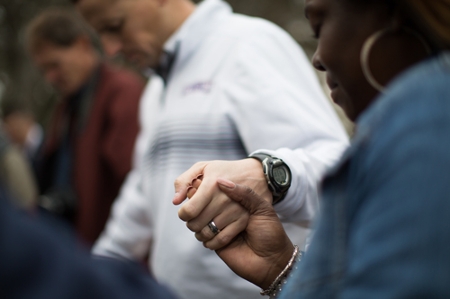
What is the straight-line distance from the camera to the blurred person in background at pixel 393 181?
2.69 ft

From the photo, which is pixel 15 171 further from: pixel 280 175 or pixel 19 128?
pixel 19 128

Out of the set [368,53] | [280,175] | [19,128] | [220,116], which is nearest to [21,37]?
[19,128]

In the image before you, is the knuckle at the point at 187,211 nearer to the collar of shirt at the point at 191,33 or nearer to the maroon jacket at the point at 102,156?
the collar of shirt at the point at 191,33

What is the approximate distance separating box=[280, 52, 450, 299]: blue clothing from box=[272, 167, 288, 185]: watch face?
2.48 ft

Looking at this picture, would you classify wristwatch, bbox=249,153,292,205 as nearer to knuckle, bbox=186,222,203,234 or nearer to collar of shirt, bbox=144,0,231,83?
knuckle, bbox=186,222,203,234

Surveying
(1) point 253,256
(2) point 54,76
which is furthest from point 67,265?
(2) point 54,76

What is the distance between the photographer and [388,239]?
2.74ft

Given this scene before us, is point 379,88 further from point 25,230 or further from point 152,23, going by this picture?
point 152,23

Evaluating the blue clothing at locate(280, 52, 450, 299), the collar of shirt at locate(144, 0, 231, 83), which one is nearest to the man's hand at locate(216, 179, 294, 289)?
the blue clothing at locate(280, 52, 450, 299)

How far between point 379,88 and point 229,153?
1.07m

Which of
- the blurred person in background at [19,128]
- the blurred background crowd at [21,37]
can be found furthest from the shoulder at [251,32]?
the blurred background crowd at [21,37]

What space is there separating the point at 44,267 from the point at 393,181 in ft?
1.50

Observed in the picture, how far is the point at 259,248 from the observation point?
1584mm

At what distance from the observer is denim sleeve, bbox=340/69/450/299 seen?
82 centimetres
